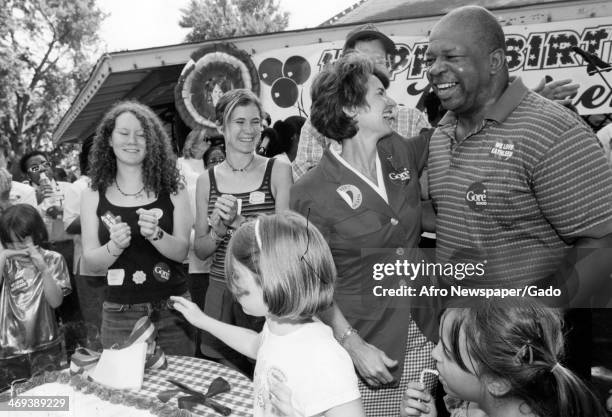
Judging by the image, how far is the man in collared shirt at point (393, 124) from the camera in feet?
9.28

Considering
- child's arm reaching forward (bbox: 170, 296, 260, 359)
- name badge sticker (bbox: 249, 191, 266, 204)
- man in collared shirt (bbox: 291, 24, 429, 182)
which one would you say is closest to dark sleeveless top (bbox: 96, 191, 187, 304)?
name badge sticker (bbox: 249, 191, 266, 204)

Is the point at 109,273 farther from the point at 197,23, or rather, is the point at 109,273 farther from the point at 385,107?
the point at 197,23

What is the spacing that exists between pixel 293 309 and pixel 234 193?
1.36 m

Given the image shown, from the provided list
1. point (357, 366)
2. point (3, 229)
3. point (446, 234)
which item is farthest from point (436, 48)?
point (3, 229)

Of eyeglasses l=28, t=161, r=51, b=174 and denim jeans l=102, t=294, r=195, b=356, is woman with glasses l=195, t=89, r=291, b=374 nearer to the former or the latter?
denim jeans l=102, t=294, r=195, b=356

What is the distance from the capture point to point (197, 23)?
136 feet

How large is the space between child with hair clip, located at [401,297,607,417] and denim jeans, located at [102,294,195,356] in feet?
4.93

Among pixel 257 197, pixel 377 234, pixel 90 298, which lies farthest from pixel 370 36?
pixel 90 298

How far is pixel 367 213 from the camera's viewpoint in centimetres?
199

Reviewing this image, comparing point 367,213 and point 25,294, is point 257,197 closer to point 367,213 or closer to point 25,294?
point 367,213

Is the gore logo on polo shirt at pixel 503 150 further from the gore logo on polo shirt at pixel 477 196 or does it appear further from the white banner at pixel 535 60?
the white banner at pixel 535 60

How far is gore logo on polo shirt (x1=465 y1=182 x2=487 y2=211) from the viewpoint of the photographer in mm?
1753

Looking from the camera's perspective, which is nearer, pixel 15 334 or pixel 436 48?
pixel 436 48

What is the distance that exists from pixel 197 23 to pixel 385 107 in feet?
141
